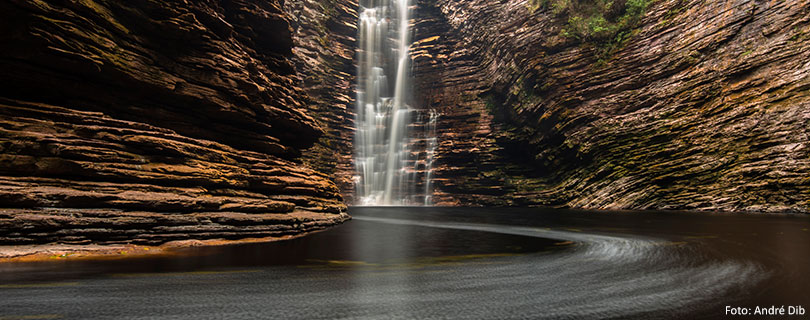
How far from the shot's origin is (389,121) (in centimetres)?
4197

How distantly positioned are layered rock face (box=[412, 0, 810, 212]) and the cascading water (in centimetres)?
278

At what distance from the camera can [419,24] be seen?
4559 centimetres

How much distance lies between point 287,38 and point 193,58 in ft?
18.5

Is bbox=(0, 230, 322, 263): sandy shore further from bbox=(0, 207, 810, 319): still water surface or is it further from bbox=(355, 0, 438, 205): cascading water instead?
bbox=(355, 0, 438, 205): cascading water

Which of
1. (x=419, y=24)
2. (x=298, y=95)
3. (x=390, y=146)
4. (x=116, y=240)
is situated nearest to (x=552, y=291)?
(x=116, y=240)

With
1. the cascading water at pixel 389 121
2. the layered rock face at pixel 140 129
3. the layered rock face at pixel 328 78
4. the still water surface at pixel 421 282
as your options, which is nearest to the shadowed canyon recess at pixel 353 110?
the layered rock face at pixel 140 129

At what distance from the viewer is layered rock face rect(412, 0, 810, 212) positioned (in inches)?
783

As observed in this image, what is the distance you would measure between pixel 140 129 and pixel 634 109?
30446mm

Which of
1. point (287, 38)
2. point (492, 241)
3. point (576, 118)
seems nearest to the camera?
point (492, 241)

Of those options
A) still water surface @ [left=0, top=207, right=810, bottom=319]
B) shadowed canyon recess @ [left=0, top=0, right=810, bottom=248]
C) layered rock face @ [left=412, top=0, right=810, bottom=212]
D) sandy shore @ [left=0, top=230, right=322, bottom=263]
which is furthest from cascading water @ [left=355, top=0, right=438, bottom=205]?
sandy shore @ [left=0, top=230, right=322, bottom=263]

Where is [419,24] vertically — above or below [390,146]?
above

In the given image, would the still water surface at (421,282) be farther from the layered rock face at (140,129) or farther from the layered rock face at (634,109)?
the layered rock face at (634,109)

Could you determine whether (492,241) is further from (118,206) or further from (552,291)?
(118,206)

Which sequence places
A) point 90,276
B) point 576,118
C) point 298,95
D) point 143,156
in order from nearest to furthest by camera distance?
point 90,276 < point 143,156 < point 298,95 < point 576,118
